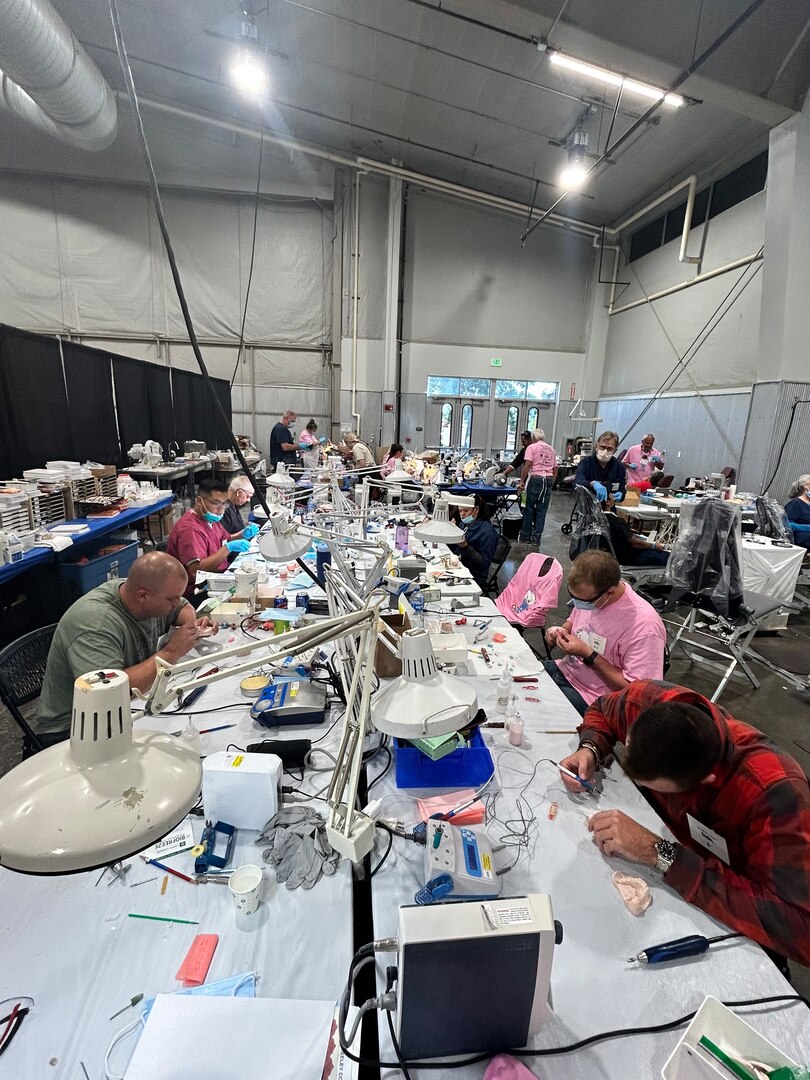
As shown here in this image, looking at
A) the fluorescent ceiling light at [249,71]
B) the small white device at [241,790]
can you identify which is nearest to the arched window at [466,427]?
the fluorescent ceiling light at [249,71]

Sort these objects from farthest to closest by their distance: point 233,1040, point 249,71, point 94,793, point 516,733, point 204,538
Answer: point 249,71
point 204,538
point 516,733
point 233,1040
point 94,793

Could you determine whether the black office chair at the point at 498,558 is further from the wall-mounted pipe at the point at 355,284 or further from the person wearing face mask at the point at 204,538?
the wall-mounted pipe at the point at 355,284

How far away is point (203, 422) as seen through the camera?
447 inches

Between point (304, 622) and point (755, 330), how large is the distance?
373 inches

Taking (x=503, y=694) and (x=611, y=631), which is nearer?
(x=503, y=694)

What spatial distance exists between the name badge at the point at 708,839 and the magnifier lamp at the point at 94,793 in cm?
133

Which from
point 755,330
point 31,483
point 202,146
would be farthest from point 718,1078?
point 202,146

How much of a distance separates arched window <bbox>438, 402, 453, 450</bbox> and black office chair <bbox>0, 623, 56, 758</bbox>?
10.7 m

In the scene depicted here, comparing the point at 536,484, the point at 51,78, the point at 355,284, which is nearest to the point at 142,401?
the point at 51,78

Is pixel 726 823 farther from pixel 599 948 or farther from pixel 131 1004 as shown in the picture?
pixel 131 1004

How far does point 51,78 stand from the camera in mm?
5512

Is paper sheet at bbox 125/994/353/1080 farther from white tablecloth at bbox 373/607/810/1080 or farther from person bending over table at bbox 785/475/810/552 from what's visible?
person bending over table at bbox 785/475/810/552

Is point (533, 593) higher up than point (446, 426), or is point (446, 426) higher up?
point (446, 426)

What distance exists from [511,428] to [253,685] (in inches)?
461
